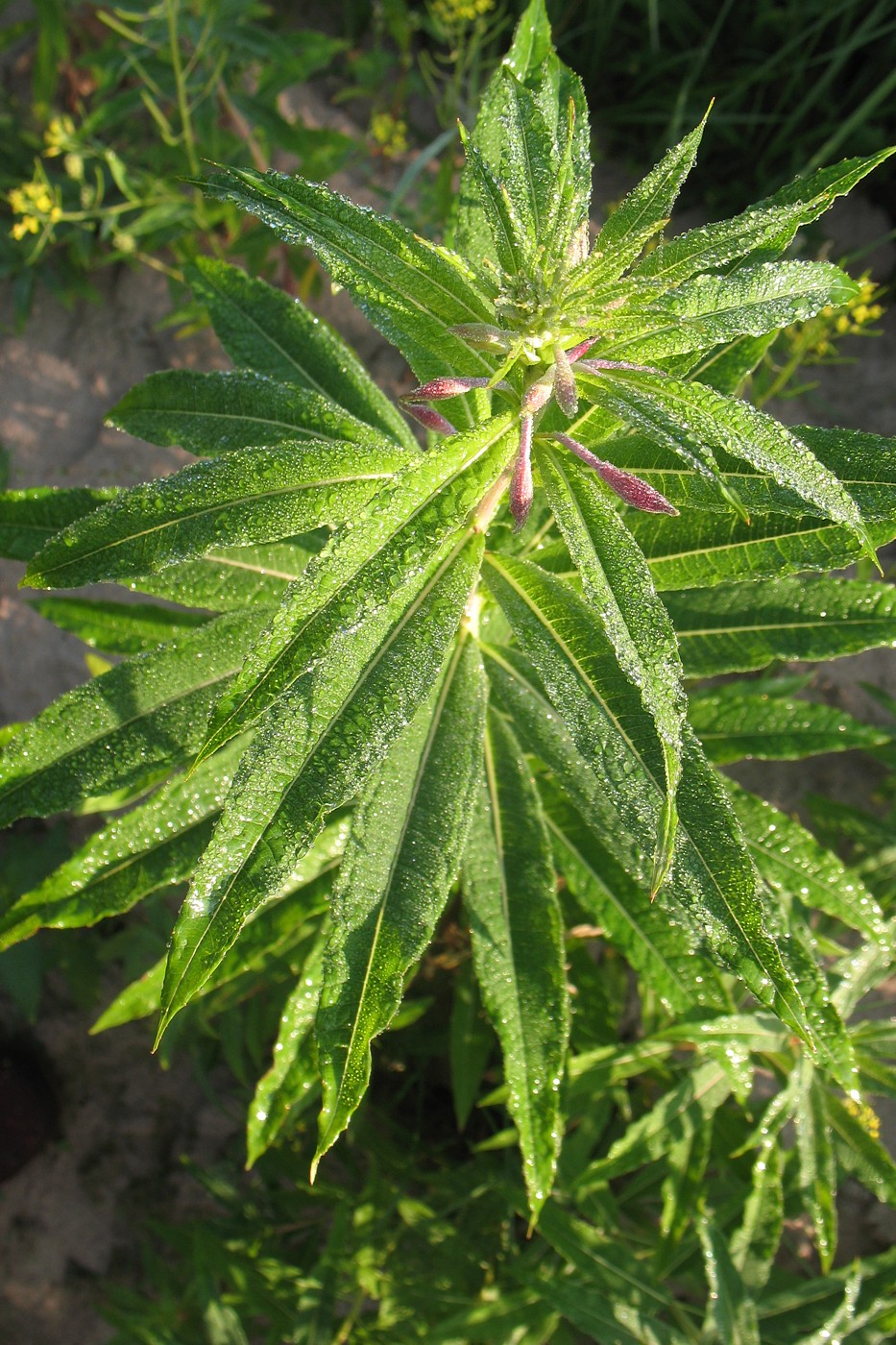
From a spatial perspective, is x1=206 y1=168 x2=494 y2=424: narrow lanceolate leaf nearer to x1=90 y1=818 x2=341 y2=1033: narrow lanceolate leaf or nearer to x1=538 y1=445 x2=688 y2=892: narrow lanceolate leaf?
x1=538 y1=445 x2=688 y2=892: narrow lanceolate leaf

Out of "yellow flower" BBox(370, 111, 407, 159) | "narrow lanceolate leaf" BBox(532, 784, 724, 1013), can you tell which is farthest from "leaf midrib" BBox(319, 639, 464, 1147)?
"yellow flower" BBox(370, 111, 407, 159)

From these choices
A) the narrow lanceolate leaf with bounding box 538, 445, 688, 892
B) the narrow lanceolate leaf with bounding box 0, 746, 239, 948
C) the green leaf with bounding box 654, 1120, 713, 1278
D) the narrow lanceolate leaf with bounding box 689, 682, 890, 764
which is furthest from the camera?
the green leaf with bounding box 654, 1120, 713, 1278

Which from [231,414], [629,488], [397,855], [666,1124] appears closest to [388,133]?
[231,414]

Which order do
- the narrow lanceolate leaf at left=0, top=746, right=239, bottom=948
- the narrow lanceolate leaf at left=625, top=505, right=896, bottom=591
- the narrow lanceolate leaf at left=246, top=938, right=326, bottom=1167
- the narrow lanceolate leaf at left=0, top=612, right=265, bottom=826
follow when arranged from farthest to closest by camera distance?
the narrow lanceolate leaf at left=246, top=938, right=326, bottom=1167, the narrow lanceolate leaf at left=0, top=746, right=239, bottom=948, the narrow lanceolate leaf at left=0, top=612, right=265, bottom=826, the narrow lanceolate leaf at left=625, top=505, right=896, bottom=591

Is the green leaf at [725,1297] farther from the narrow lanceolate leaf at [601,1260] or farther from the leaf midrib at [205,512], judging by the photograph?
the leaf midrib at [205,512]

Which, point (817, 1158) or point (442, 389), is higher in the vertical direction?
point (442, 389)

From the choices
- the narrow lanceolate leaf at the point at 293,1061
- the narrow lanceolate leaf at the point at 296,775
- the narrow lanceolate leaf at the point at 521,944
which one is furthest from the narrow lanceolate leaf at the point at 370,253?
the narrow lanceolate leaf at the point at 293,1061

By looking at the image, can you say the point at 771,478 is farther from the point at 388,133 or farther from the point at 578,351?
the point at 388,133
